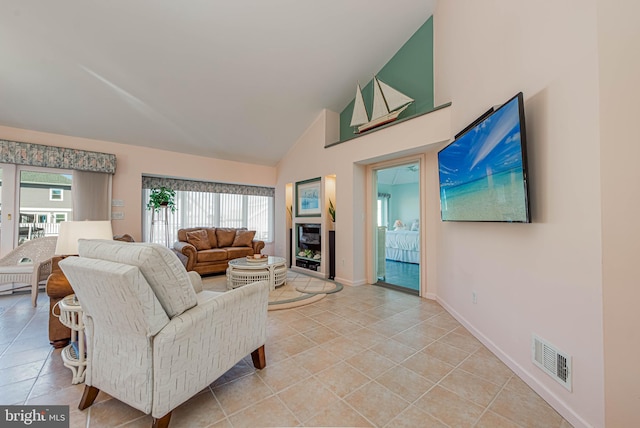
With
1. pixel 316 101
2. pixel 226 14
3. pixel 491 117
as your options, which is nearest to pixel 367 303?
pixel 491 117

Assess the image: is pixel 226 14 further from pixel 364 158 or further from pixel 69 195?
pixel 69 195

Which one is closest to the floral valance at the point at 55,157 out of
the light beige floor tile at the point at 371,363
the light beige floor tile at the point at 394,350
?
the light beige floor tile at the point at 371,363

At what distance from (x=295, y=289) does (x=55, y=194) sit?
4208 millimetres

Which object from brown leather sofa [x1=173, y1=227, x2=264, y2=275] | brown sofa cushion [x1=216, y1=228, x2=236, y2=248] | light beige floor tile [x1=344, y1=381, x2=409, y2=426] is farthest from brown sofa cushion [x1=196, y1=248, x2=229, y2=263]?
light beige floor tile [x1=344, y1=381, x2=409, y2=426]

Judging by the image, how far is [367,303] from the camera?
345 cm

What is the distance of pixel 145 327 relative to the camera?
1246 mm

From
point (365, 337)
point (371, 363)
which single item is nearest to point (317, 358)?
point (371, 363)

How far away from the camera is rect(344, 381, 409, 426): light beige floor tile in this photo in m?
1.46

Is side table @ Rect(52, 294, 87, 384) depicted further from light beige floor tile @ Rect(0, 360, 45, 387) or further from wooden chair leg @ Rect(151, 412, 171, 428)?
wooden chair leg @ Rect(151, 412, 171, 428)

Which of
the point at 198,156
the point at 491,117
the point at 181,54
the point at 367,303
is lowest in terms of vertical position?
the point at 367,303

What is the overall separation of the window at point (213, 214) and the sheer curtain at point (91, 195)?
72cm

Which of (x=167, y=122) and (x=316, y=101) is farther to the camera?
(x=316, y=101)

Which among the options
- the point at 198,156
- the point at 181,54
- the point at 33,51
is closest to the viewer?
the point at 33,51

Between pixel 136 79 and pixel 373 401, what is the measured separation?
4.53m
